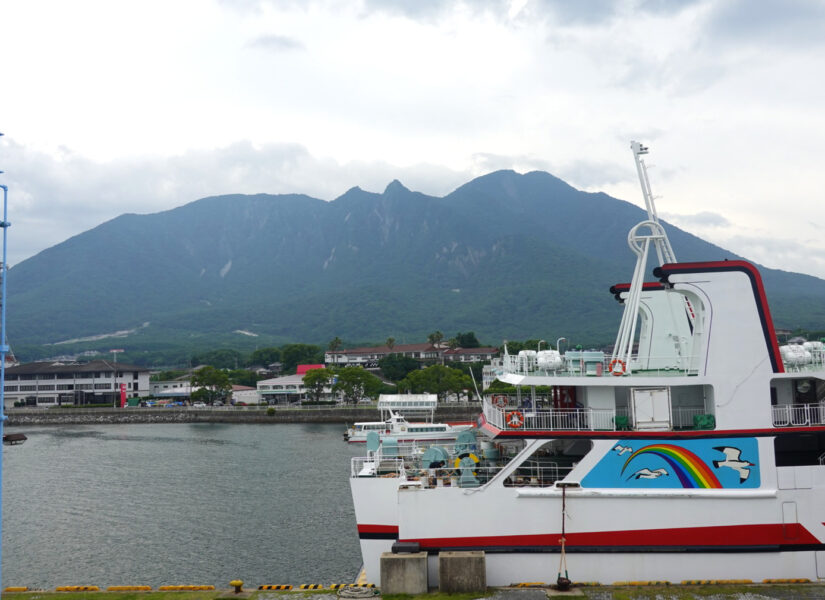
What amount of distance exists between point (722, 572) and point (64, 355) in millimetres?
200395

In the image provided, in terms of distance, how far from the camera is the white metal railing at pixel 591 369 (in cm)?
1469

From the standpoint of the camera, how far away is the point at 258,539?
22.6m

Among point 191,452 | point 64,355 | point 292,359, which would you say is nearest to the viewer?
point 191,452

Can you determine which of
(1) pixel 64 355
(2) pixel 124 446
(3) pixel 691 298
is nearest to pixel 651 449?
(3) pixel 691 298

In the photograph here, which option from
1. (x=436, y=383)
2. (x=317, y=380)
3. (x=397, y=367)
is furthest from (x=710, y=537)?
(x=397, y=367)

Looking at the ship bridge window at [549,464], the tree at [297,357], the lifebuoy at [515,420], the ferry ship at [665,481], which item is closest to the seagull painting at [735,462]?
the ferry ship at [665,481]

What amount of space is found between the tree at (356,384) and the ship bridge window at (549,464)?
2209 inches

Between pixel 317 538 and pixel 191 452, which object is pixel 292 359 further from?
pixel 317 538

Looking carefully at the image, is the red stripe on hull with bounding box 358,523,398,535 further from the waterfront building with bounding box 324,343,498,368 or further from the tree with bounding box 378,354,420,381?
the waterfront building with bounding box 324,343,498,368

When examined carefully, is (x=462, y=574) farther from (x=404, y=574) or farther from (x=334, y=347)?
(x=334, y=347)

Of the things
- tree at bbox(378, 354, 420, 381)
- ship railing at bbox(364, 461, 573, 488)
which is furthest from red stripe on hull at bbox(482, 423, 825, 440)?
tree at bbox(378, 354, 420, 381)

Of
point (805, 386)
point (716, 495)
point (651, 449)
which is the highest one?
point (805, 386)

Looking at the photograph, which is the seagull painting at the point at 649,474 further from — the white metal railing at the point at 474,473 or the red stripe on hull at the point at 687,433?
the white metal railing at the point at 474,473

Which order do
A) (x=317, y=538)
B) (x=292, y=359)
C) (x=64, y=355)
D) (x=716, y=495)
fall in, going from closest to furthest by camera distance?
(x=716, y=495)
(x=317, y=538)
(x=292, y=359)
(x=64, y=355)
